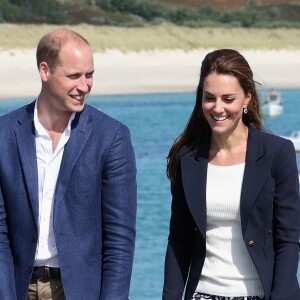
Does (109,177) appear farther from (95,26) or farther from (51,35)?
(95,26)

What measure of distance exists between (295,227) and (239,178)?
9.2 inches

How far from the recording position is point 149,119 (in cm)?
2453

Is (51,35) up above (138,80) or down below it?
above

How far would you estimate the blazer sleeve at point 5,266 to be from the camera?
3555 millimetres

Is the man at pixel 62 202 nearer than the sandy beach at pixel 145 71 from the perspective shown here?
Yes

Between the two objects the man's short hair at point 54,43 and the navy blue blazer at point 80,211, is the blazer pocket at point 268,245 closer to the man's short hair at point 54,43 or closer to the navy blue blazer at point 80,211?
the navy blue blazer at point 80,211

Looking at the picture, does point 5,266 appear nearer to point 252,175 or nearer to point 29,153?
point 29,153

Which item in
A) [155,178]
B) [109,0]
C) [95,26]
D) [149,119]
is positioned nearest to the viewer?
[155,178]

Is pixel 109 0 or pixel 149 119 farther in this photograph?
pixel 109 0

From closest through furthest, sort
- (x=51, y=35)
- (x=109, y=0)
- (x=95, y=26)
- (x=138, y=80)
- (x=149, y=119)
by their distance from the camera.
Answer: (x=51, y=35) → (x=149, y=119) → (x=138, y=80) → (x=95, y=26) → (x=109, y=0)

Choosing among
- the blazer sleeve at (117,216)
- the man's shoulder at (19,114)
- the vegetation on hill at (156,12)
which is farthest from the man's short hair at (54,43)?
the vegetation on hill at (156,12)

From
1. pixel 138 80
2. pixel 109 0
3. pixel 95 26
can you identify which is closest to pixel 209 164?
pixel 138 80

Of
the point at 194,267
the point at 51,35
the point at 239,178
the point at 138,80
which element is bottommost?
the point at 138,80

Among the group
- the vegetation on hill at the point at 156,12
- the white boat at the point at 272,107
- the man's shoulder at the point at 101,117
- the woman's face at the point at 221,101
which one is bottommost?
the white boat at the point at 272,107
